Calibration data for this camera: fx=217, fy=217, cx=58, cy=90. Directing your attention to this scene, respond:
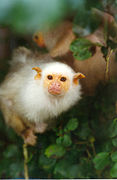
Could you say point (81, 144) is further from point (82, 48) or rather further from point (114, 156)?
point (82, 48)

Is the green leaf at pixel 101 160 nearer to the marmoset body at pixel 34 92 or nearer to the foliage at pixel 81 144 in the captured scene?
the foliage at pixel 81 144

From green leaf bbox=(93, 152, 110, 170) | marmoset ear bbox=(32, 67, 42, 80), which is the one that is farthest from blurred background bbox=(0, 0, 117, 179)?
marmoset ear bbox=(32, 67, 42, 80)

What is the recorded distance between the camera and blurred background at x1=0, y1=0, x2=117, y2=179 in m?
1.08

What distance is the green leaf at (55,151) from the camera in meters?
1.29

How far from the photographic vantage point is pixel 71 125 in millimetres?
1263

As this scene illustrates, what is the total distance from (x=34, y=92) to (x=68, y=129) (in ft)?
0.99

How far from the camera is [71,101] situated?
1280mm

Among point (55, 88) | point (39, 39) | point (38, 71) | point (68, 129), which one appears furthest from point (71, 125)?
point (39, 39)

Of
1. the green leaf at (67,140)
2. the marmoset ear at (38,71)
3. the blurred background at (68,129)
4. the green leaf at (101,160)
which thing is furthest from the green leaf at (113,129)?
the marmoset ear at (38,71)

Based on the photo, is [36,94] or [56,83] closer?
[56,83]

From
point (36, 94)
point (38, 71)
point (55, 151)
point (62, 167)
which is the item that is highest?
point (38, 71)

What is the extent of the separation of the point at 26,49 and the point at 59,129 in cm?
50

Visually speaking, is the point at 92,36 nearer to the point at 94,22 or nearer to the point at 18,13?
the point at 94,22

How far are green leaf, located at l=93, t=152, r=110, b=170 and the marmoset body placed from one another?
34 cm
